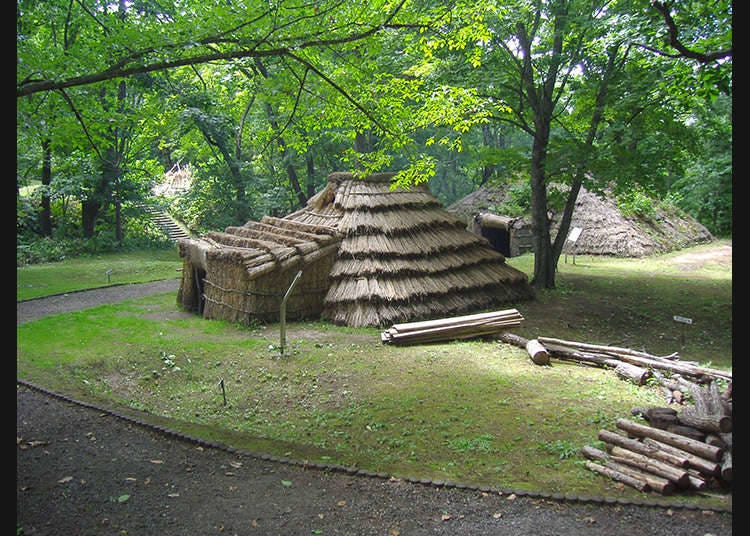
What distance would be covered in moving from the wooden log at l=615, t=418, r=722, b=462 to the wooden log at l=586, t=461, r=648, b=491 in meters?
0.76

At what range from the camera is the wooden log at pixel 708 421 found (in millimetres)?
6297

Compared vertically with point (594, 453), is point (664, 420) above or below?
above

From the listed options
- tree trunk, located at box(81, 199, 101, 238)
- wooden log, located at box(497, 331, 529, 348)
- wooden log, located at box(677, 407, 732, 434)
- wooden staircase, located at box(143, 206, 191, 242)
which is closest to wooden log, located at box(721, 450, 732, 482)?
wooden log, located at box(677, 407, 732, 434)

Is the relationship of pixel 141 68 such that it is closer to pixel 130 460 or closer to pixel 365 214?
pixel 130 460

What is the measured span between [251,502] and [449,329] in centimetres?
709

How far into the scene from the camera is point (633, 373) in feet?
31.2

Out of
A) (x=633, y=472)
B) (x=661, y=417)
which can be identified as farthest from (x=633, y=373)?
(x=633, y=472)

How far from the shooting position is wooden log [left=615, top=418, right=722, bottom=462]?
19.7 feet

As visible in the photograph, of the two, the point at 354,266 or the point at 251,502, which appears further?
the point at 354,266

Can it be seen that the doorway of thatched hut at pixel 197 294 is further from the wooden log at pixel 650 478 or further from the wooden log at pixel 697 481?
the wooden log at pixel 697 481

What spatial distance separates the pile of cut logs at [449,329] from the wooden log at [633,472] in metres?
5.34

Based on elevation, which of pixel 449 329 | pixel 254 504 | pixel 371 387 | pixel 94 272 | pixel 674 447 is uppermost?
pixel 94 272

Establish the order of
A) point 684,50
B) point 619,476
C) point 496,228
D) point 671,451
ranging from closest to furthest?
1. point 619,476
2. point 671,451
3. point 684,50
4. point 496,228

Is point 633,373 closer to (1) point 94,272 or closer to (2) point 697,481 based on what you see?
(2) point 697,481
